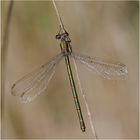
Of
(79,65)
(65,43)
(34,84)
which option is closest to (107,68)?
(65,43)

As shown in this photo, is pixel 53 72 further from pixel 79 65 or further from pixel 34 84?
pixel 79 65

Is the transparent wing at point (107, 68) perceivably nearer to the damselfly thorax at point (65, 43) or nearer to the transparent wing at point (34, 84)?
the damselfly thorax at point (65, 43)

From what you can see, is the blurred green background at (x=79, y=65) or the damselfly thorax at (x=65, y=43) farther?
the blurred green background at (x=79, y=65)

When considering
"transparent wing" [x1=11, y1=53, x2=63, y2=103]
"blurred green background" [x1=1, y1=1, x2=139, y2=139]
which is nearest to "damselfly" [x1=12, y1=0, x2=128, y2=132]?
"transparent wing" [x1=11, y1=53, x2=63, y2=103]

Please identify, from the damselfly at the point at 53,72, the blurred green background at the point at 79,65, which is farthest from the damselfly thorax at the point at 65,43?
the blurred green background at the point at 79,65

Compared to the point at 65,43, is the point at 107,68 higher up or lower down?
lower down

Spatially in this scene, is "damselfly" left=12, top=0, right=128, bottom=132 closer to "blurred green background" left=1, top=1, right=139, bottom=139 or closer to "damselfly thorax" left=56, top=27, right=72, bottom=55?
"damselfly thorax" left=56, top=27, right=72, bottom=55

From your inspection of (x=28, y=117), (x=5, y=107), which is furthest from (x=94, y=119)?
(x=5, y=107)
